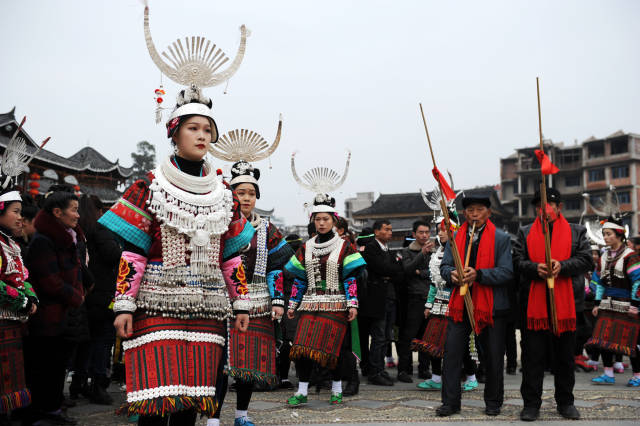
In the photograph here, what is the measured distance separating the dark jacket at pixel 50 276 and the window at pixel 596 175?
192 feet

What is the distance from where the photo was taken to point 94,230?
6.39 meters

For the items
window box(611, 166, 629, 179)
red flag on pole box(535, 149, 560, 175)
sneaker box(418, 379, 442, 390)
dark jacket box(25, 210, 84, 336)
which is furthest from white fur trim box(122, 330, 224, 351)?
window box(611, 166, 629, 179)

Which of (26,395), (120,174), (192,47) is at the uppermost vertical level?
(120,174)

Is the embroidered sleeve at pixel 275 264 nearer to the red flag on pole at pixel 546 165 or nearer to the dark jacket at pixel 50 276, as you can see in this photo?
the dark jacket at pixel 50 276

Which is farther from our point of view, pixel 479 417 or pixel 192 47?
pixel 479 417

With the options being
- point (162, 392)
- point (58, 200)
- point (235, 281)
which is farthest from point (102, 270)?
point (162, 392)

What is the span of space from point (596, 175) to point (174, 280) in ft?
197

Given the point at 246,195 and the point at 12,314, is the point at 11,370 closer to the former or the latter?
the point at 12,314

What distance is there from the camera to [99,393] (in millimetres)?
6352

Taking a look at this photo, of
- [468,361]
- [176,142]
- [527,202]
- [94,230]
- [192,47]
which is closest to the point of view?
[176,142]

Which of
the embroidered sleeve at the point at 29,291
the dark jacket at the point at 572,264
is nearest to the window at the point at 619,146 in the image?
the dark jacket at the point at 572,264

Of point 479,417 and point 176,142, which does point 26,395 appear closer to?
point 176,142

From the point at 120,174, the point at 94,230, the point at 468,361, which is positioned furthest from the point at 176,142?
the point at 120,174

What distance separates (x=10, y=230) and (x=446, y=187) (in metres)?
3.94
